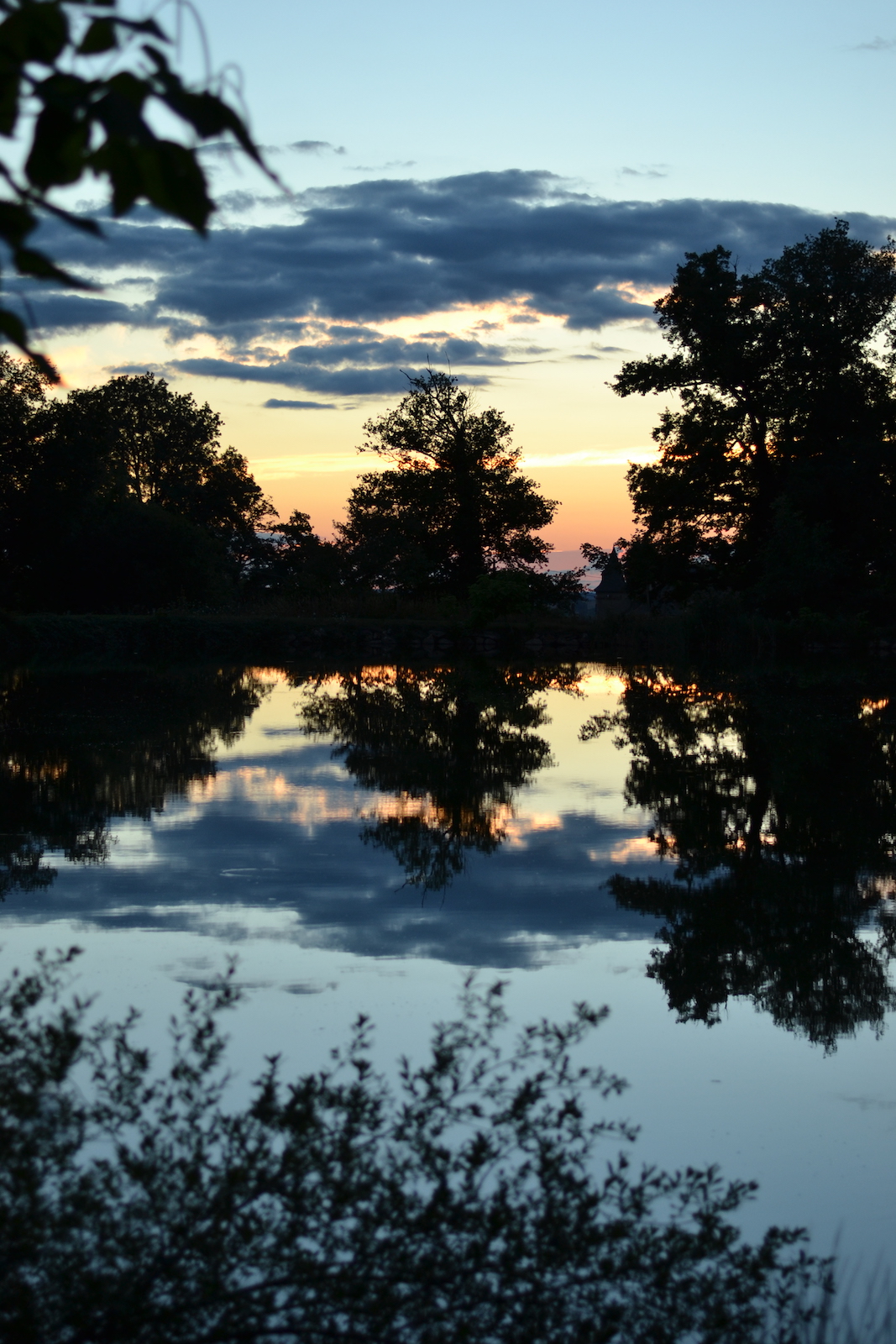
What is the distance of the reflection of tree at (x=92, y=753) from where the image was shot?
8133 mm

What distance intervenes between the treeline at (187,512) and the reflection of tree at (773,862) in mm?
22557

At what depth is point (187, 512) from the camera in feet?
214

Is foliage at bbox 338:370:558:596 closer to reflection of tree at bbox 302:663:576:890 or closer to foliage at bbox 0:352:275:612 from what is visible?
foliage at bbox 0:352:275:612

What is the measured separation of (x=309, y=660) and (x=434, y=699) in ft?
45.7

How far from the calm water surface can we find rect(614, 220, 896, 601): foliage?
24.3m

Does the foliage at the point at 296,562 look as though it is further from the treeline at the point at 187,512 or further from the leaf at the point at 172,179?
the leaf at the point at 172,179

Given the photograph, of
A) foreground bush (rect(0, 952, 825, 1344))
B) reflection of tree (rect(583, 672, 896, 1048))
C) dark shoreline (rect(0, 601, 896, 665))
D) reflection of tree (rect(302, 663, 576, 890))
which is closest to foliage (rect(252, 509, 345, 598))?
dark shoreline (rect(0, 601, 896, 665))

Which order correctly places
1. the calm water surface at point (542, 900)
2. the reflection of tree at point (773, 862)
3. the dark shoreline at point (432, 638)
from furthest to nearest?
the dark shoreline at point (432, 638)
the reflection of tree at point (773, 862)
the calm water surface at point (542, 900)

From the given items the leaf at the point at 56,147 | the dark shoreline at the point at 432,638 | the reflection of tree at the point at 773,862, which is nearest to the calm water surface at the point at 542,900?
the reflection of tree at the point at 773,862

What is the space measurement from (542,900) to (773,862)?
5.93ft

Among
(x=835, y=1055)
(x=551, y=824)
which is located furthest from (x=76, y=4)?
(x=551, y=824)

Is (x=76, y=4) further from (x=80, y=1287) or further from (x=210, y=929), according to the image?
(x=210, y=929)

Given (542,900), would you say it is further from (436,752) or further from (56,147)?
(436,752)

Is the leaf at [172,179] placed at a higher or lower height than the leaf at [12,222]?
higher
